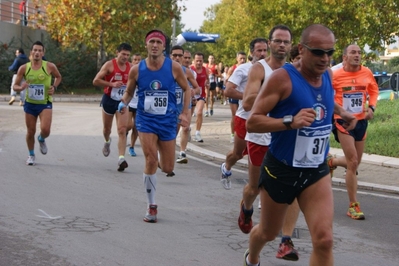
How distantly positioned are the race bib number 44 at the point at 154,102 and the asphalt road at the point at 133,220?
1.14 metres

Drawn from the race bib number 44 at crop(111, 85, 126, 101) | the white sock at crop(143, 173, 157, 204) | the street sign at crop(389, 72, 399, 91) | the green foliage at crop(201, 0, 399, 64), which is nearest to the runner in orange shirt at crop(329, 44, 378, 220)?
the white sock at crop(143, 173, 157, 204)

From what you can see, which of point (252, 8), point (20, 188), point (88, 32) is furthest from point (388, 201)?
point (88, 32)

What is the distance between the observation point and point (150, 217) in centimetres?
838

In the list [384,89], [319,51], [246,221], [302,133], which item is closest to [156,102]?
[246,221]

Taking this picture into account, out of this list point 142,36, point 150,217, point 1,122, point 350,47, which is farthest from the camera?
point 142,36

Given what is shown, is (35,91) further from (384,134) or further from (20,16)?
(20,16)

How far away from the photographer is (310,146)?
5.46 meters

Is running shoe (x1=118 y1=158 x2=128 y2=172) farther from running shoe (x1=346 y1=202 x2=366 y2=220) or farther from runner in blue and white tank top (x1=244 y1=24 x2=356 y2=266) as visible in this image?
runner in blue and white tank top (x1=244 y1=24 x2=356 y2=266)

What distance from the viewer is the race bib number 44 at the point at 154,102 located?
8.72 metres

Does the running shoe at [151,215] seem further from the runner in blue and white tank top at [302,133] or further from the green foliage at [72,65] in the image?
the green foliage at [72,65]

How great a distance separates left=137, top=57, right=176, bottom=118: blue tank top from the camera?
28.6 ft

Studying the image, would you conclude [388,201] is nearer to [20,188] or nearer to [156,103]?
[156,103]

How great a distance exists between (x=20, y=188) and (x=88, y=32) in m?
28.5

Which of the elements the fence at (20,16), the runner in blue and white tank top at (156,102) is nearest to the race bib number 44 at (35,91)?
the runner in blue and white tank top at (156,102)
